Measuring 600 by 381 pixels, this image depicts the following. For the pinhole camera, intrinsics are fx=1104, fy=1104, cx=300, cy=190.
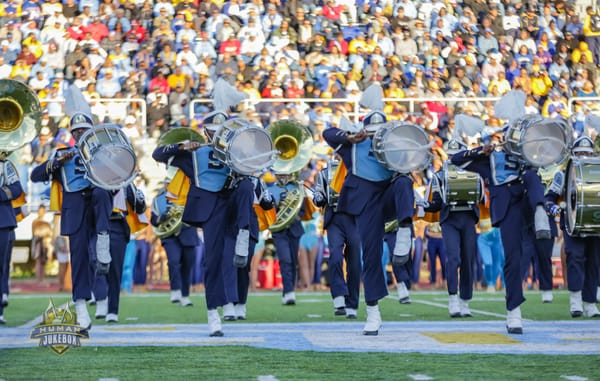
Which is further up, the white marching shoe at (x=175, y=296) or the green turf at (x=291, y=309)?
the white marching shoe at (x=175, y=296)

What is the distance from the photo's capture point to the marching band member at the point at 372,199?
9359 millimetres

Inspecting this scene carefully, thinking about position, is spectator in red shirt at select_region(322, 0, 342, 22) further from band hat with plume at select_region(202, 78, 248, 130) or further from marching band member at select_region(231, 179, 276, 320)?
band hat with plume at select_region(202, 78, 248, 130)

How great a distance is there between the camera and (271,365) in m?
7.11

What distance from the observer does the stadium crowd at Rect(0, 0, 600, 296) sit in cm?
2109

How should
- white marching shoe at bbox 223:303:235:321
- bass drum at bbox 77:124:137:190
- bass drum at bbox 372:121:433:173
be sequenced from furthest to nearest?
white marching shoe at bbox 223:303:235:321, bass drum at bbox 372:121:433:173, bass drum at bbox 77:124:137:190

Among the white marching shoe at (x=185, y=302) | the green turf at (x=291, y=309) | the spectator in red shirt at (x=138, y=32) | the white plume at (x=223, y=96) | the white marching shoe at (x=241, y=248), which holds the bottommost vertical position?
the green turf at (x=291, y=309)

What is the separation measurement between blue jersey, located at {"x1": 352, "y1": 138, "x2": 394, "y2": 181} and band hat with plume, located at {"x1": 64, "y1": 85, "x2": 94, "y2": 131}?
2330mm

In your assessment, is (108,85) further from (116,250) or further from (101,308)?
(101,308)

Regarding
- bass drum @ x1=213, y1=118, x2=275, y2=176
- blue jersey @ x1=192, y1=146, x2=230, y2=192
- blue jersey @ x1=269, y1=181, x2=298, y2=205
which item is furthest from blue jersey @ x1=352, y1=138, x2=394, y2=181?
blue jersey @ x1=269, y1=181, x2=298, y2=205

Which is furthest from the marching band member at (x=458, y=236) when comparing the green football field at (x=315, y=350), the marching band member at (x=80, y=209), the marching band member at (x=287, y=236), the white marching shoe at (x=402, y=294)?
the marching band member at (x=80, y=209)

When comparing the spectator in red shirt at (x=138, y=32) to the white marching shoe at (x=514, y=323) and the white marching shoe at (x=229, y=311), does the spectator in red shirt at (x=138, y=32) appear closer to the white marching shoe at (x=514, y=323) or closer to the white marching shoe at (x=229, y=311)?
the white marching shoe at (x=229, y=311)

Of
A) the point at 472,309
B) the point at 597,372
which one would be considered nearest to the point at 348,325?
the point at 472,309

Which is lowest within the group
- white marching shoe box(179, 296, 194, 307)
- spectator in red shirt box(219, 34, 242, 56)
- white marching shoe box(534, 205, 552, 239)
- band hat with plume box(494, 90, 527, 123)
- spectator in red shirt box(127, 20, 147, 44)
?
white marching shoe box(179, 296, 194, 307)

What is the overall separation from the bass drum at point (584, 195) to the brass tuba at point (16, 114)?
16.9 ft
